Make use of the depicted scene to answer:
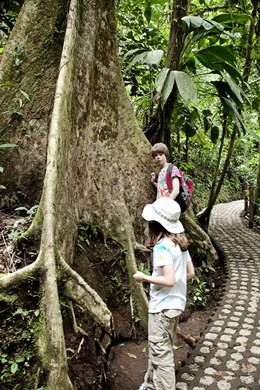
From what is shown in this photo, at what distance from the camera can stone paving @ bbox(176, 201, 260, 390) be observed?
3.02 metres

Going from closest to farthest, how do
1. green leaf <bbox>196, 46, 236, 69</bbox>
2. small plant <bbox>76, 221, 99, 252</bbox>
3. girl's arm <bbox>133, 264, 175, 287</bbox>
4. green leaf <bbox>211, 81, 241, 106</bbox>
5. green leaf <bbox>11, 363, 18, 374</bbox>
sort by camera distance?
green leaf <bbox>11, 363, 18, 374</bbox>
girl's arm <bbox>133, 264, 175, 287</bbox>
small plant <bbox>76, 221, 99, 252</bbox>
green leaf <bbox>196, 46, 236, 69</bbox>
green leaf <bbox>211, 81, 241, 106</bbox>

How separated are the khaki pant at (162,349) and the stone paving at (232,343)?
0.45 m

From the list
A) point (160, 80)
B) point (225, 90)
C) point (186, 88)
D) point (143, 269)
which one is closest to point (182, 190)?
point (143, 269)

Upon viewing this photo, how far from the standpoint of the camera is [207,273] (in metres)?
5.48

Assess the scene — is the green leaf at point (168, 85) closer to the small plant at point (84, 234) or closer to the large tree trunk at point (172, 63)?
the large tree trunk at point (172, 63)

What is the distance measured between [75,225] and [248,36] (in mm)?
6221

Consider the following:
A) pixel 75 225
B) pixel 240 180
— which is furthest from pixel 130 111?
pixel 240 180

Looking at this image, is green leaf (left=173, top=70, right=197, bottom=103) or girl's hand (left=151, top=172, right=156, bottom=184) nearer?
green leaf (left=173, top=70, right=197, bottom=103)

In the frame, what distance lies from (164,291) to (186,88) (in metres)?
2.53

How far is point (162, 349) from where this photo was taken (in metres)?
2.61

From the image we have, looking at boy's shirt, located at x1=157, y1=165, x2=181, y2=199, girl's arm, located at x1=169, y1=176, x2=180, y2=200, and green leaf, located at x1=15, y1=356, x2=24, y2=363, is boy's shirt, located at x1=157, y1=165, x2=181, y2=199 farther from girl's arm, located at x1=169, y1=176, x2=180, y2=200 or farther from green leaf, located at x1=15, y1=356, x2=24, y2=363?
green leaf, located at x1=15, y1=356, x2=24, y2=363

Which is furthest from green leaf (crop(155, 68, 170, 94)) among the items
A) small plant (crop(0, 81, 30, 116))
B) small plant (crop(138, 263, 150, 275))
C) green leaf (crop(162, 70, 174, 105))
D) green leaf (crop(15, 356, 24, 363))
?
green leaf (crop(15, 356, 24, 363))

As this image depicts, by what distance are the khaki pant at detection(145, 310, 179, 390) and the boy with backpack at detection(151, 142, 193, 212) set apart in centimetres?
187

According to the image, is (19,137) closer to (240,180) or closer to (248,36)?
(248,36)
